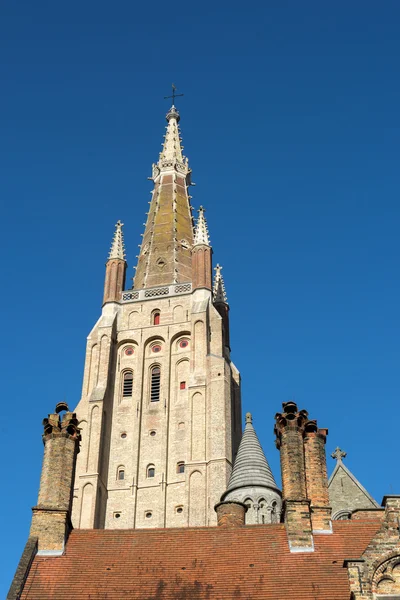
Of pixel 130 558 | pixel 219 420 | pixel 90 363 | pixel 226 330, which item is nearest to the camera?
pixel 130 558

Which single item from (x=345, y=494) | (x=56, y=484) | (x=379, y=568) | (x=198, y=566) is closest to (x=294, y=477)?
(x=198, y=566)

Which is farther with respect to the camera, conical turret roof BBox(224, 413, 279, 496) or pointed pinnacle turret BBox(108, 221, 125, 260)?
pointed pinnacle turret BBox(108, 221, 125, 260)

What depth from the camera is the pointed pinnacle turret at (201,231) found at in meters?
69.8

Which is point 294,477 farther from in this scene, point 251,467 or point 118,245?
point 118,245

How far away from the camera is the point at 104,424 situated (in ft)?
197

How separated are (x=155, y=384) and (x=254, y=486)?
71.6 ft

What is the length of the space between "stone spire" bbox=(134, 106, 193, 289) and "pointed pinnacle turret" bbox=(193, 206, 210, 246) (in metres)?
2.09

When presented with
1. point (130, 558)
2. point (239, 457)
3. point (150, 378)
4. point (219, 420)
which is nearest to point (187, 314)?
point (150, 378)

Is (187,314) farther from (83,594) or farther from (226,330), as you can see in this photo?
(83,594)

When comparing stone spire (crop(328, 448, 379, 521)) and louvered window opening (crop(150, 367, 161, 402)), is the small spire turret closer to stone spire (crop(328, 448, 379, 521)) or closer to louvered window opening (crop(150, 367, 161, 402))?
louvered window opening (crop(150, 367, 161, 402))

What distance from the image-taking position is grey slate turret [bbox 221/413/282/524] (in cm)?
4088

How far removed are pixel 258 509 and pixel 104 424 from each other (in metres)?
20.8

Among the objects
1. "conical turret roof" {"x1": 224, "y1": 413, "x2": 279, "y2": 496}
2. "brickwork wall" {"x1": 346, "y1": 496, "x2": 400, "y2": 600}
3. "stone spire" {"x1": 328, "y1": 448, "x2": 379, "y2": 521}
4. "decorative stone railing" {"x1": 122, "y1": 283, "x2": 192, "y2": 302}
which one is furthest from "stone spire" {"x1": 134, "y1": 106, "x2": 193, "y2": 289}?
"brickwork wall" {"x1": 346, "y1": 496, "x2": 400, "y2": 600}

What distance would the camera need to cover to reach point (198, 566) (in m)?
20.5
